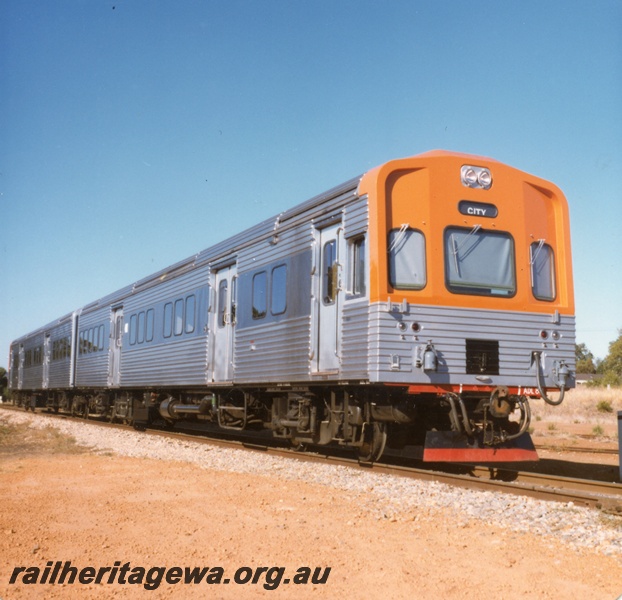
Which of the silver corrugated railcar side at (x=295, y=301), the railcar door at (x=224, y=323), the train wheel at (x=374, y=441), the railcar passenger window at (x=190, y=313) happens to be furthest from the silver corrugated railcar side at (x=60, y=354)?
the train wheel at (x=374, y=441)

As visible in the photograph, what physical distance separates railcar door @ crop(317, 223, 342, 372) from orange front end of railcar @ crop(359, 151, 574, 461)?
0.94 m

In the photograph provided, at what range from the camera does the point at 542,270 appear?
358 inches

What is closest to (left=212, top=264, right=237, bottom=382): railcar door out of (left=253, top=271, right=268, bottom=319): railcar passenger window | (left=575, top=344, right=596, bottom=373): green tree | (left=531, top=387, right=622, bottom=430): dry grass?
(left=253, top=271, right=268, bottom=319): railcar passenger window

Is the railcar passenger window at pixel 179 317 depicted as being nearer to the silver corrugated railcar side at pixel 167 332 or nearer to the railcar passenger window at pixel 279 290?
the silver corrugated railcar side at pixel 167 332

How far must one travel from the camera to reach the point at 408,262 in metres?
8.30

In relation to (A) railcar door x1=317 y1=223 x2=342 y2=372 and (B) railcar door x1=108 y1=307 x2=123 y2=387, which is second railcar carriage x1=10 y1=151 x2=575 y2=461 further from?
(B) railcar door x1=108 y1=307 x2=123 y2=387

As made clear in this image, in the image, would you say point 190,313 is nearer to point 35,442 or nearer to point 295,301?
point 35,442

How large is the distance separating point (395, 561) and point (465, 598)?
738 millimetres

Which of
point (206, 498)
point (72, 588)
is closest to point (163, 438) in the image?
point (206, 498)

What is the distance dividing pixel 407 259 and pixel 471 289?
93cm

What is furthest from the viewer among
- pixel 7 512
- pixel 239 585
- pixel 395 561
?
pixel 7 512

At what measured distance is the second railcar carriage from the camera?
26.6 feet

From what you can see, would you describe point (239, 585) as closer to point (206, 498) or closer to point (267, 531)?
point (267, 531)

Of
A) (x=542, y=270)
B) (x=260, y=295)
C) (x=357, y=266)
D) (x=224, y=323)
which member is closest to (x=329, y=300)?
A: (x=357, y=266)
